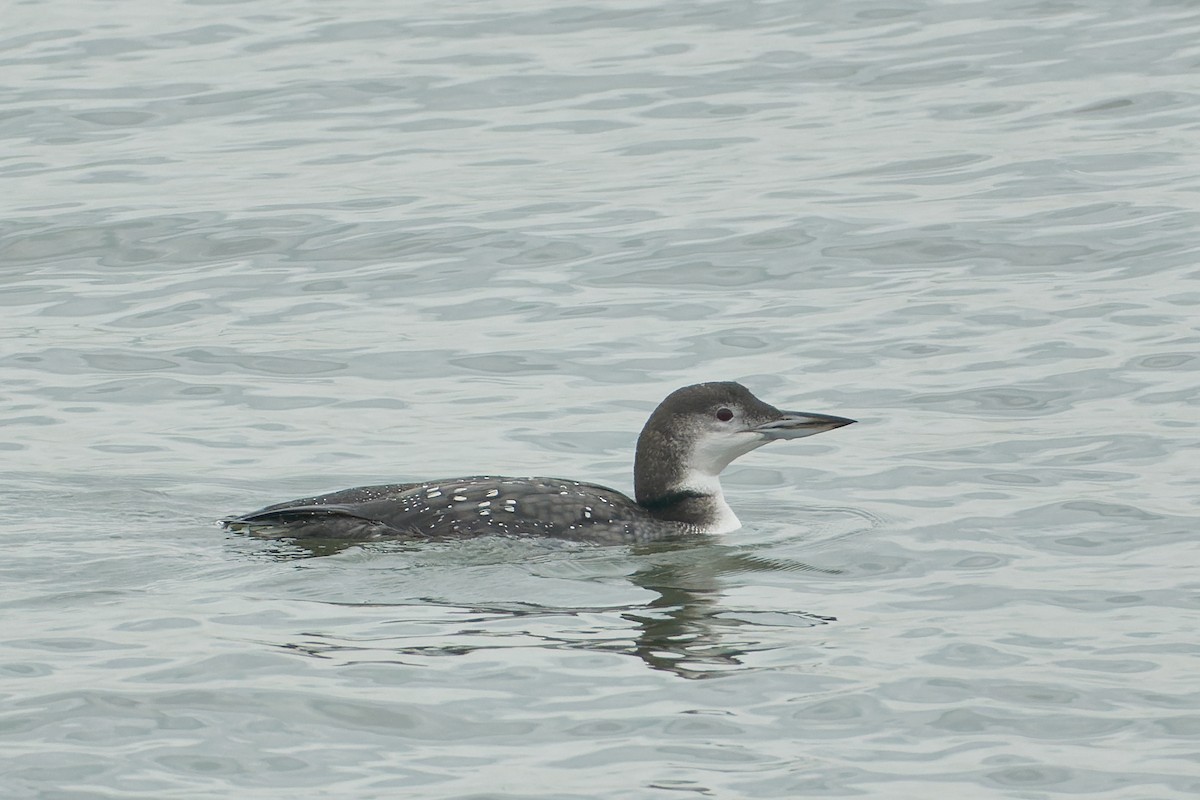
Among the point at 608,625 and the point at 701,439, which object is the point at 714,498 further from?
the point at 608,625

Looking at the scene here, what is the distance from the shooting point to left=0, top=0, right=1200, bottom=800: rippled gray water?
7.60 metres

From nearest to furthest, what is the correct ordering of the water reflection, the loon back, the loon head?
the water reflection, the loon back, the loon head

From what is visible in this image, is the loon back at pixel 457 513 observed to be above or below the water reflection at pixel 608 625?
above

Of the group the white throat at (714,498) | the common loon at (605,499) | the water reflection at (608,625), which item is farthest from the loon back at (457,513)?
the white throat at (714,498)

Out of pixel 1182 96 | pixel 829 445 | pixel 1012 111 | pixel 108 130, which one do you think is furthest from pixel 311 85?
pixel 829 445

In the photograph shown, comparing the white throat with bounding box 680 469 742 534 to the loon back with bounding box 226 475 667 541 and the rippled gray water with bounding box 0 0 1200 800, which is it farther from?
the loon back with bounding box 226 475 667 541

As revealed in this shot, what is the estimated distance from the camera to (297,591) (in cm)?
917

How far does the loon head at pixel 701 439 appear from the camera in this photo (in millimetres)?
10531

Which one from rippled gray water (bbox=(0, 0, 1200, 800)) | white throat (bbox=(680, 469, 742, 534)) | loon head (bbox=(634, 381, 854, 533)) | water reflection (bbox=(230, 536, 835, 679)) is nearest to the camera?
rippled gray water (bbox=(0, 0, 1200, 800))

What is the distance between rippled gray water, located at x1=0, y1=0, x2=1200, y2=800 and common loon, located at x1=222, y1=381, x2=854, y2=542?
0.58 feet

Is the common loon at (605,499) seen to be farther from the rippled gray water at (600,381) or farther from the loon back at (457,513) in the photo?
the rippled gray water at (600,381)

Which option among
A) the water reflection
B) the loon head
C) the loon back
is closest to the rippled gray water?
the water reflection

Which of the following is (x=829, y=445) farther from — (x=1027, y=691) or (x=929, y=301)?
(x=1027, y=691)

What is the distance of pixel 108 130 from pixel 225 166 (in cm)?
171
